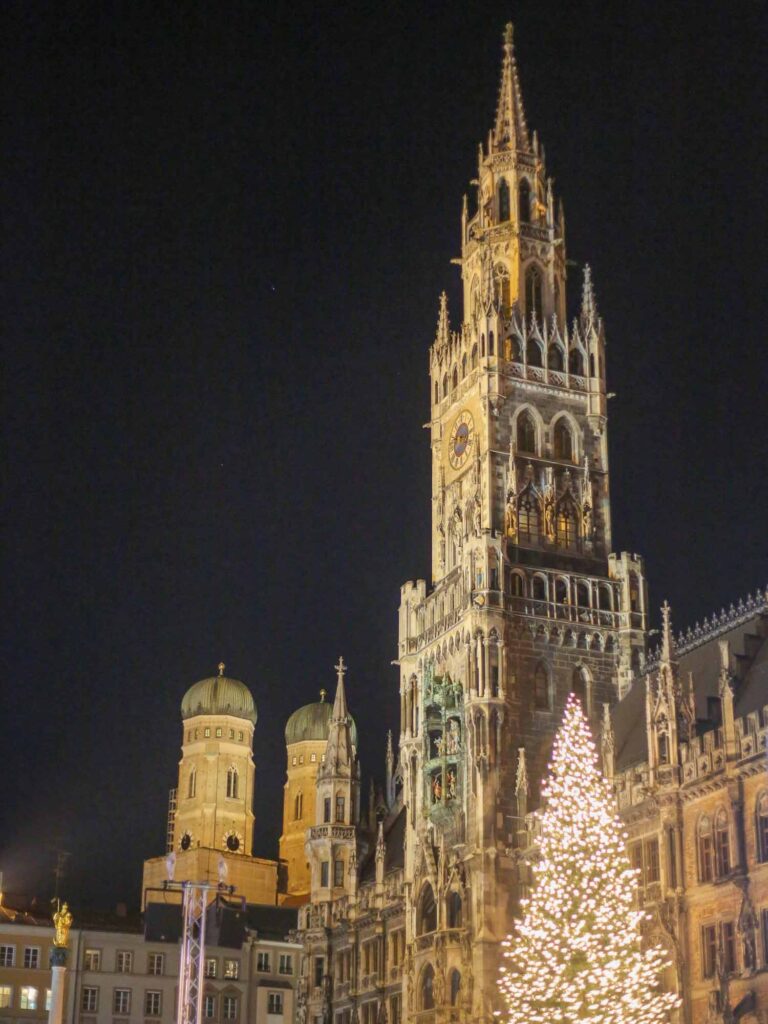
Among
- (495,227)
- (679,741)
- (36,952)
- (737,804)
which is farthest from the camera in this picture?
(36,952)

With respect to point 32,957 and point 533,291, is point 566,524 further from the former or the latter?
point 32,957

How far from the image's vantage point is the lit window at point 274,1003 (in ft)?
325

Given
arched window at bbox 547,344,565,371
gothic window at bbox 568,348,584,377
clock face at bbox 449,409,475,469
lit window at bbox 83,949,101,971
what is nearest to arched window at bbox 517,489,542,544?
clock face at bbox 449,409,475,469

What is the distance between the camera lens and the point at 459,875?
71.8m

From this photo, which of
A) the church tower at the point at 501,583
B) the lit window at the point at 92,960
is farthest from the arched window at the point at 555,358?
the lit window at the point at 92,960

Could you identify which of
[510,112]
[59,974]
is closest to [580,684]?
[59,974]

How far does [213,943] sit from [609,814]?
53484 mm

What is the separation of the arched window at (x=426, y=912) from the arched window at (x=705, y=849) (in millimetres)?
18644

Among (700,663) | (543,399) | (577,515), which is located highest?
(543,399)

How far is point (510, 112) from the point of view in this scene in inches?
3607

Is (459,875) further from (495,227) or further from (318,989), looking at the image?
(495,227)

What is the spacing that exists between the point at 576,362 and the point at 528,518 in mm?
10086

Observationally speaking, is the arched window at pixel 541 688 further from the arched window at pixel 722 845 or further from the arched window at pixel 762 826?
the arched window at pixel 762 826

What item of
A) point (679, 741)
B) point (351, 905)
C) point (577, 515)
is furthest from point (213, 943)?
point (679, 741)
